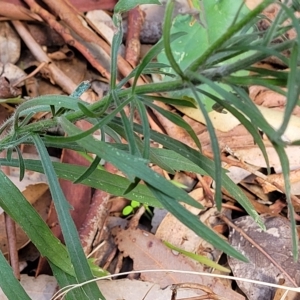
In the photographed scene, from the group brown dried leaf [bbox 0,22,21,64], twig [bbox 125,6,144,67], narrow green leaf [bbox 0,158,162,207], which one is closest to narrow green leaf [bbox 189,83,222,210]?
narrow green leaf [bbox 0,158,162,207]

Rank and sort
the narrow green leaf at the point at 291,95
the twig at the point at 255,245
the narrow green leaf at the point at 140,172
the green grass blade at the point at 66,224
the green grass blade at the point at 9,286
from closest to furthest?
the narrow green leaf at the point at 291,95
the narrow green leaf at the point at 140,172
the green grass blade at the point at 66,224
the green grass blade at the point at 9,286
the twig at the point at 255,245

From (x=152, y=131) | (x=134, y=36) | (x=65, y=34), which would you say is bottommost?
(x=152, y=131)

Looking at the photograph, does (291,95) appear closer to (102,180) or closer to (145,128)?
(145,128)

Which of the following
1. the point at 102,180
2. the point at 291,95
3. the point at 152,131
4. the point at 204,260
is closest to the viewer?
the point at 291,95

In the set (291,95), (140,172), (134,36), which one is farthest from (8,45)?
(291,95)

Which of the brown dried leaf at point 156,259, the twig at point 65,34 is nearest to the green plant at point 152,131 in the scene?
the brown dried leaf at point 156,259

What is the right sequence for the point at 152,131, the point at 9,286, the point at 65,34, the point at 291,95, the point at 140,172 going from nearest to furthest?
the point at 291,95, the point at 140,172, the point at 152,131, the point at 9,286, the point at 65,34

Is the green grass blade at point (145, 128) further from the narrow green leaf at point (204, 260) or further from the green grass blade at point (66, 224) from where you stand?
the narrow green leaf at point (204, 260)

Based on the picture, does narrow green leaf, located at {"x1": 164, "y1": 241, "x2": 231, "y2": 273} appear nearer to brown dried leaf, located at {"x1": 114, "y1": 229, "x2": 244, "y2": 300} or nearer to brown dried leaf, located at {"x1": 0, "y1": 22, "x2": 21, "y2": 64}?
brown dried leaf, located at {"x1": 114, "y1": 229, "x2": 244, "y2": 300}

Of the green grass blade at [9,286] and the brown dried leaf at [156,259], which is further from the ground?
the green grass blade at [9,286]

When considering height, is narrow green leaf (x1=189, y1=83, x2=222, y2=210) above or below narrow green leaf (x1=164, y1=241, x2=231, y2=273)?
above
